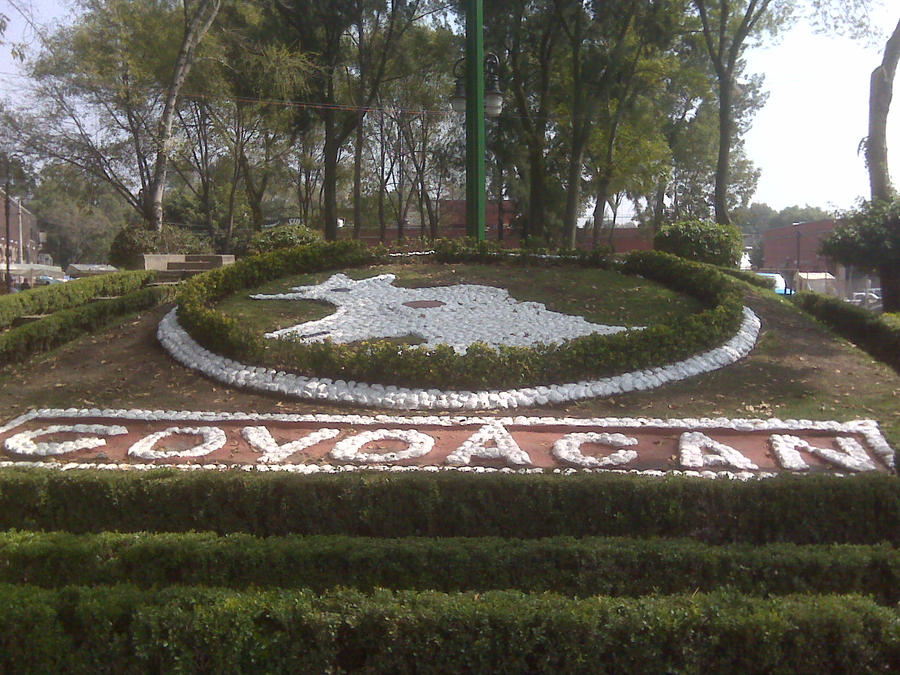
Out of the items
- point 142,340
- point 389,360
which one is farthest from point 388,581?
point 142,340

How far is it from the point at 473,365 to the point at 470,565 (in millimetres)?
3798

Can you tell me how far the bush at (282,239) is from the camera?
1355 centimetres

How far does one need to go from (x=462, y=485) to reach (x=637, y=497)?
0.93 m

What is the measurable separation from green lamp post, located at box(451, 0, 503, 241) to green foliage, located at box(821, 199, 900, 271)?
5502 mm

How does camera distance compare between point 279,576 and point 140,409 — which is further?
point 140,409

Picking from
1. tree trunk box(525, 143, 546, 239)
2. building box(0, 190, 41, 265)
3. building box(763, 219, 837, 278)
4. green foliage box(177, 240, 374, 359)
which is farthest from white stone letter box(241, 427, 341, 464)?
building box(0, 190, 41, 265)

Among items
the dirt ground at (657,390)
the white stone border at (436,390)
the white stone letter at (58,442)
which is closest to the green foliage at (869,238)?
the dirt ground at (657,390)

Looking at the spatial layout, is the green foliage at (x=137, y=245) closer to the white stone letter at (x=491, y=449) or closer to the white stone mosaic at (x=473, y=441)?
the white stone mosaic at (x=473, y=441)

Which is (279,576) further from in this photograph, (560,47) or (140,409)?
(560,47)

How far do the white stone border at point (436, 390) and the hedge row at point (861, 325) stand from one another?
1.64 metres

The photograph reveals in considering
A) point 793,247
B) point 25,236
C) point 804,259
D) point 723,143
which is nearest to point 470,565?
point 723,143

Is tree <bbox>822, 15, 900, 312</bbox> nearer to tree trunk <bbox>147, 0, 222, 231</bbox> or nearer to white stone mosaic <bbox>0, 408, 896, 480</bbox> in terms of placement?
white stone mosaic <bbox>0, 408, 896, 480</bbox>

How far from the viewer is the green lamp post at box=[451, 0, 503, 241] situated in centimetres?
1232

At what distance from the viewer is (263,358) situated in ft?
25.1
